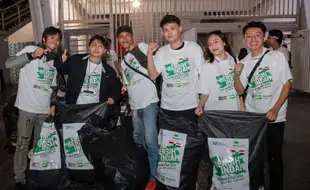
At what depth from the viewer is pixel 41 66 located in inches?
131

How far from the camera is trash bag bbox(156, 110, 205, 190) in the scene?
2.88 metres

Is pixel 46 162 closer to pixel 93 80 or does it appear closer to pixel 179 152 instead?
pixel 93 80

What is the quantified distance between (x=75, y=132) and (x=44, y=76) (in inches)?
25.1

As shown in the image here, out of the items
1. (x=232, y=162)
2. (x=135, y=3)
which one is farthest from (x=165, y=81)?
(x=135, y=3)

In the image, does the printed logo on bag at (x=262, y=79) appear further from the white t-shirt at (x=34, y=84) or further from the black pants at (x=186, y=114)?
the white t-shirt at (x=34, y=84)

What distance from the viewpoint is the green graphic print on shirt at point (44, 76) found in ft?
10.9

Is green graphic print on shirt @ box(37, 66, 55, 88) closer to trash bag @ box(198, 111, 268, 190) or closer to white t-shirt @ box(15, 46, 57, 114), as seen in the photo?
white t-shirt @ box(15, 46, 57, 114)

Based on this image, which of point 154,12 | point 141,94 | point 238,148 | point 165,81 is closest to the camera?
point 238,148

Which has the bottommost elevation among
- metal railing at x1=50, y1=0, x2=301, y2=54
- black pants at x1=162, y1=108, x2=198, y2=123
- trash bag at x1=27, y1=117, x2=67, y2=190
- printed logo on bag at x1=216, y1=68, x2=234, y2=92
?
trash bag at x1=27, y1=117, x2=67, y2=190

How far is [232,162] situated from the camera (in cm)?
276

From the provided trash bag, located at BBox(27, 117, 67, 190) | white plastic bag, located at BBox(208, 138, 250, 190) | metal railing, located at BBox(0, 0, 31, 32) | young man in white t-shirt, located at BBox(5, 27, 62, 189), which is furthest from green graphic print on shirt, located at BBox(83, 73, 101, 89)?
metal railing, located at BBox(0, 0, 31, 32)

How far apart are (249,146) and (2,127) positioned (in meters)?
5.30

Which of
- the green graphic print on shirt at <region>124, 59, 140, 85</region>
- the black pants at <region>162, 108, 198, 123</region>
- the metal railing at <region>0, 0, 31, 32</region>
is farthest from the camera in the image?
the metal railing at <region>0, 0, 31, 32</region>

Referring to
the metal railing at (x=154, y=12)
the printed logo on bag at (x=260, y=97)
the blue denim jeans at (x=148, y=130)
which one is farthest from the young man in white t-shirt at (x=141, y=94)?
the metal railing at (x=154, y=12)
